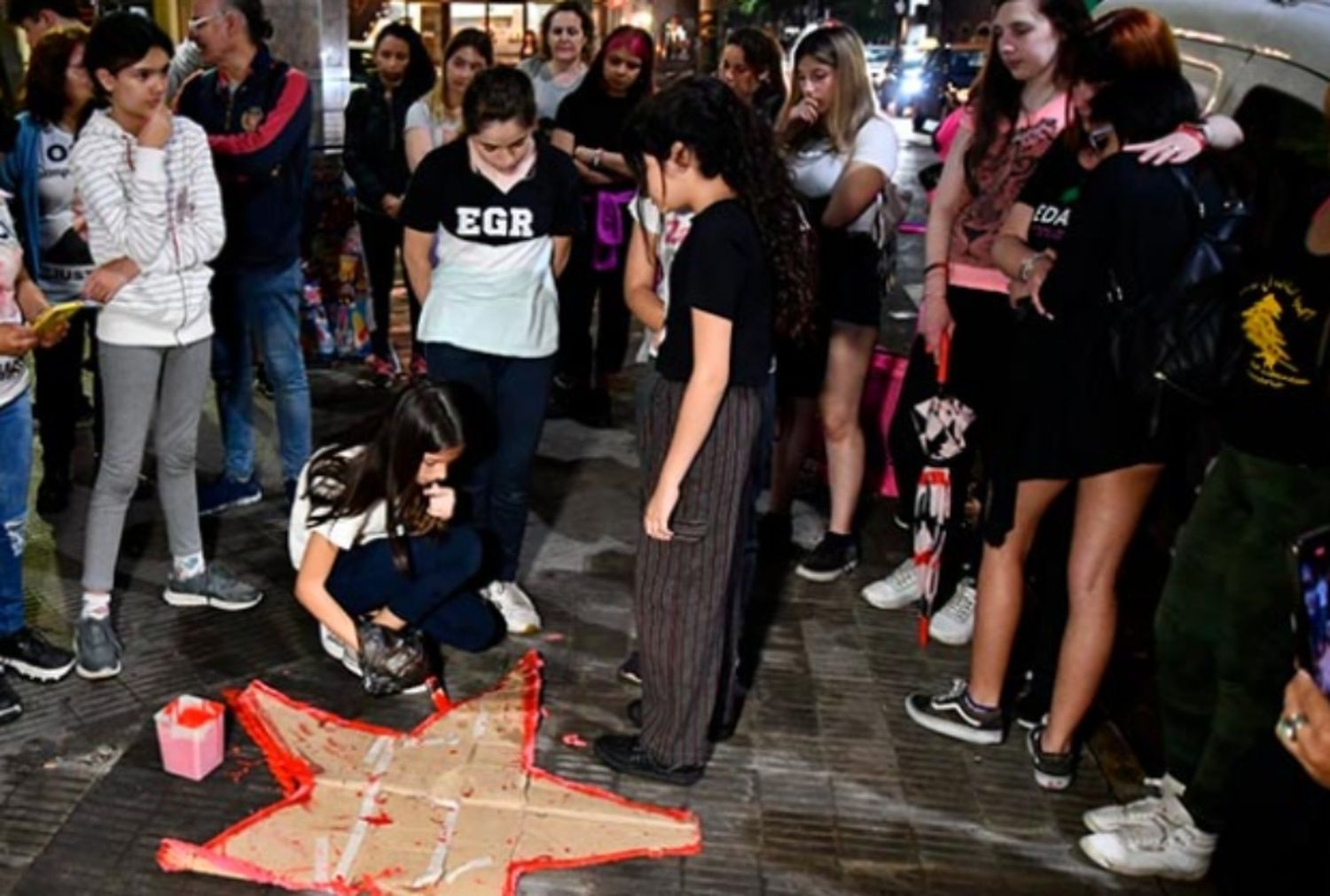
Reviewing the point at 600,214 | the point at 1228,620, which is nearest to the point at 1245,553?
the point at 1228,620

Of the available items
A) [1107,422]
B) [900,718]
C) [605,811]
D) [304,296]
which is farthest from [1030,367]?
[304,296]

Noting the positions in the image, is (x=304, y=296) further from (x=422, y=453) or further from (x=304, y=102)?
(x=422, y=453)

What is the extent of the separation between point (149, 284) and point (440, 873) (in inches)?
79.0

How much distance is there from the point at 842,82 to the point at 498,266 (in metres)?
1.38

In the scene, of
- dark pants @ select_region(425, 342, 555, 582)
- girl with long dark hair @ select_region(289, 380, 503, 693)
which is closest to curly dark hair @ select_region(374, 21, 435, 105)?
dark pants @ select_region(425, 342, 555, 582)

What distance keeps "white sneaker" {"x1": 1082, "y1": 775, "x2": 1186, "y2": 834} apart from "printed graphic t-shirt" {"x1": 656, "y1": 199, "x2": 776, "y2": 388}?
4.88 ft

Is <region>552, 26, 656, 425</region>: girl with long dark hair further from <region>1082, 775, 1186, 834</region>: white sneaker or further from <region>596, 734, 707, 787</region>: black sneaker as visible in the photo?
<region>1082, 775, 1186, 834</region>: white sneaker

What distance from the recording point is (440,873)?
3.01 metres

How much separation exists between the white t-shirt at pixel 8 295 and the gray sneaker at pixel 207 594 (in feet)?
3.19

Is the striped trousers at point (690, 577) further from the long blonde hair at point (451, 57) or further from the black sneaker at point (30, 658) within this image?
the long blonde hair at point (451, 57)

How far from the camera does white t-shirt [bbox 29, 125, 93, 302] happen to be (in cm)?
476

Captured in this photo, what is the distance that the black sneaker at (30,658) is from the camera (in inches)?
149

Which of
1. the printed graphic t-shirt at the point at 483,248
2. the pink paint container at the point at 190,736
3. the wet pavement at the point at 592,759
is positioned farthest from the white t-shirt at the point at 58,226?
the pink paint container at the point at 190,736

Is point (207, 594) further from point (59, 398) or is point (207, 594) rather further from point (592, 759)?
point (592, 759)
